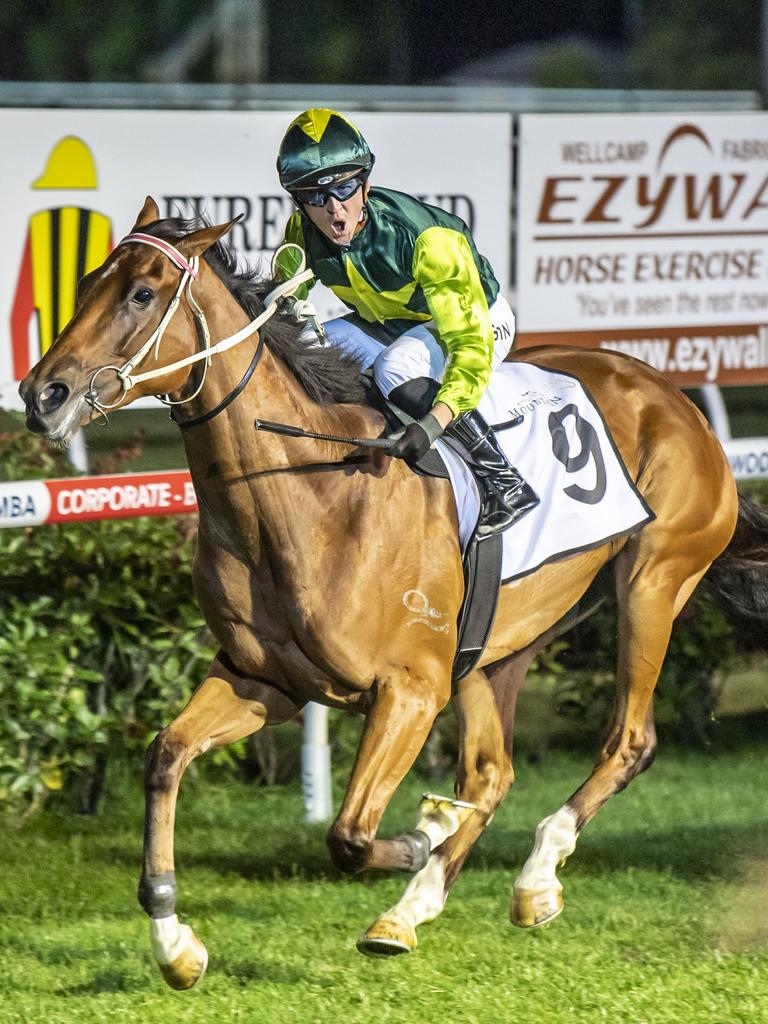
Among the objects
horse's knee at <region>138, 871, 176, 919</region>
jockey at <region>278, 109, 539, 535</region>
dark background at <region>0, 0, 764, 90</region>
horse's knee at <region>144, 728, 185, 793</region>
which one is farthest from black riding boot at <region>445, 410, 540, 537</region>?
dark background at <region>0, 0, 764, 90</region>

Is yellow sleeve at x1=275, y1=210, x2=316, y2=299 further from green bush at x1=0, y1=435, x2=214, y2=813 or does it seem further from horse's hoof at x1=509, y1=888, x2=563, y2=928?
green bush at x1=0, y1=435, x2=214, y2=813

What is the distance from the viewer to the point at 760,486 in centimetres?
649

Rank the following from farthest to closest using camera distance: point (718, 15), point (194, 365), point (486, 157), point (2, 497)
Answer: point (718, 15), point (486, 157), point (2, 497), point (194, 365)

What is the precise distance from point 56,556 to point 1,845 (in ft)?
2.98

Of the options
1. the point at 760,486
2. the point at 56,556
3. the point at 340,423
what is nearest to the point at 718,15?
the point at 760,486

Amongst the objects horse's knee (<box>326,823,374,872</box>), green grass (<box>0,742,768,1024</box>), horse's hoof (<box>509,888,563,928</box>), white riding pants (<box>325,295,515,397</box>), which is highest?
white riding pants (<box>325,295,515,397</box>)

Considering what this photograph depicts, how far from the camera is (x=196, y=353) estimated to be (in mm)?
3488

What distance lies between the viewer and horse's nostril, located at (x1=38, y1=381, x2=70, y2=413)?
10.6 ft

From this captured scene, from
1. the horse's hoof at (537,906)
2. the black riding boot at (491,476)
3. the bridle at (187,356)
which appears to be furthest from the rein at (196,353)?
the horse's hoof at (537,906)

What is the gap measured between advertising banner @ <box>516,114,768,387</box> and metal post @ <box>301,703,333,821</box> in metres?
1.48

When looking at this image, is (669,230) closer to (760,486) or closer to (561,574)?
(760,486)

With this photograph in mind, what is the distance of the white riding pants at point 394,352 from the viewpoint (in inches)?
155

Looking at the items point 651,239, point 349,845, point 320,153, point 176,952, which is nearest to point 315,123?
point 320,153

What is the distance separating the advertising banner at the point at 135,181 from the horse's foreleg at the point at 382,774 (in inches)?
73.0
